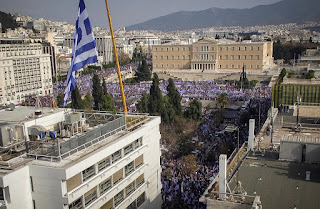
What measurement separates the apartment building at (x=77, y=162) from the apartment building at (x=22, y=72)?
3235 cm

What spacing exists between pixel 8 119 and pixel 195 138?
14594mm

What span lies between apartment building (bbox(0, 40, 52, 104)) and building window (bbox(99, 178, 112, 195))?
34.1 meters

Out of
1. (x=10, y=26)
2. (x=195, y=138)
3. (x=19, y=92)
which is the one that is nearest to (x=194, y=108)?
(x=195, y=138)

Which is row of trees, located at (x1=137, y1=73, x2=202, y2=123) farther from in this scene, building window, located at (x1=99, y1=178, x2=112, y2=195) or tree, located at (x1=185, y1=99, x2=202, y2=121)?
building window, located at (x1=99, y1=178, x2=112, y2=195)

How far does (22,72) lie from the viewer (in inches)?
1754

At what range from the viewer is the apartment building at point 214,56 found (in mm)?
55794

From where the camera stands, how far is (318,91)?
18391 millimetres

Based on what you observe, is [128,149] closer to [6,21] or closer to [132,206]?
[132,206]

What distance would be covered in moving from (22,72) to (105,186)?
4007 cm

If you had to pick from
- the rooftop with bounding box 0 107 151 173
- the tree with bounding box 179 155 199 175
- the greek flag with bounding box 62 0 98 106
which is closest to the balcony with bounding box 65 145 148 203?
the rooftop with bounding box 0 107 151 173

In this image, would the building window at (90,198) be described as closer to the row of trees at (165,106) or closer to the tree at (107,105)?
the row of trees at (165,106)

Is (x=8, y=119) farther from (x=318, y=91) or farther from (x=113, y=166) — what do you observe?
(x=318, y=91)

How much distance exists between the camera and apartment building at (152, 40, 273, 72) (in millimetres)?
55794

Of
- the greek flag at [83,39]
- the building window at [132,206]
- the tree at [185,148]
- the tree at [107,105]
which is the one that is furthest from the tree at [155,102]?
the building window at [132,206]
